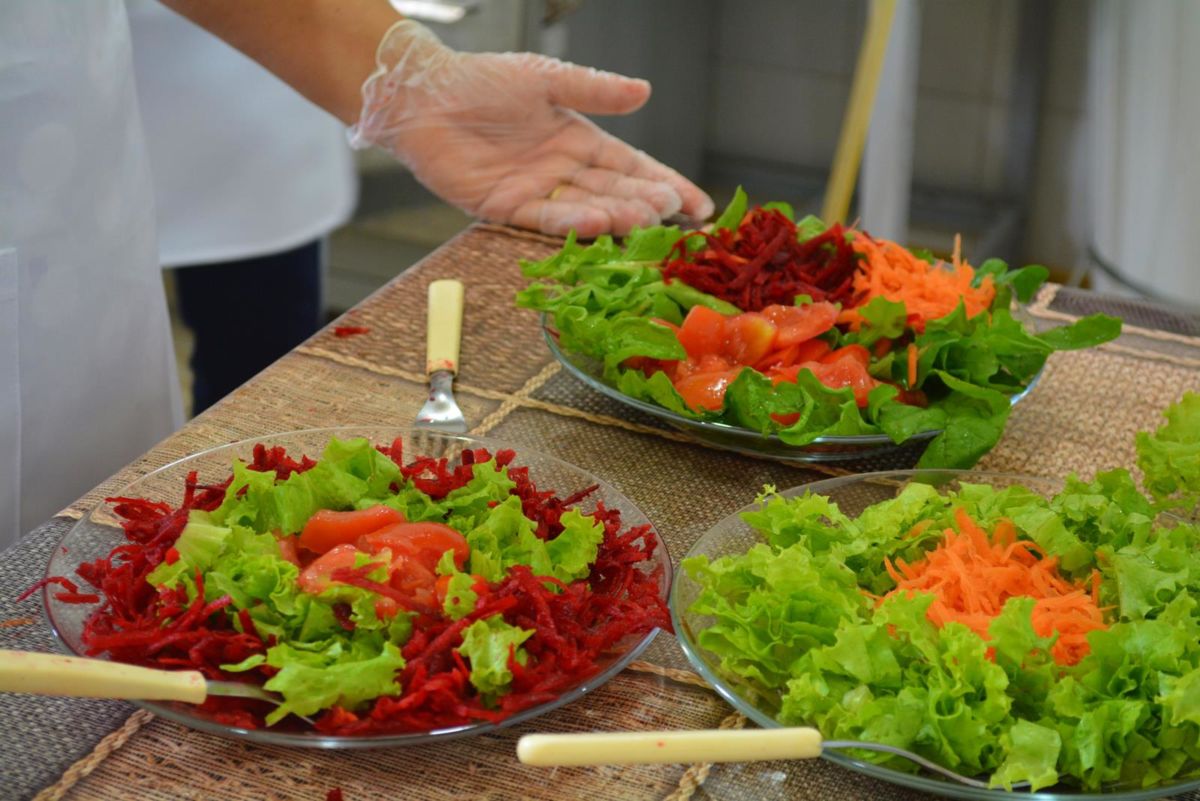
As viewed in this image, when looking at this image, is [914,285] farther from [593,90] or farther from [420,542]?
[420,542]

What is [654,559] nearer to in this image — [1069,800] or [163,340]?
[1069,800]

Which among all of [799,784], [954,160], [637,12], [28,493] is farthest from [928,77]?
[799,784]

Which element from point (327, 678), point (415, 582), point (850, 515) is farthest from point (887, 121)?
point (327, 678)

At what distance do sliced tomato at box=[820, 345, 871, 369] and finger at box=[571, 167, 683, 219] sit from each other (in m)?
0.49

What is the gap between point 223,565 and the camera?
2.71ft

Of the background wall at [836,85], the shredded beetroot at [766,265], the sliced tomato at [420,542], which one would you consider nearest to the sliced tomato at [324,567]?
the sliced tomato at [420,542]

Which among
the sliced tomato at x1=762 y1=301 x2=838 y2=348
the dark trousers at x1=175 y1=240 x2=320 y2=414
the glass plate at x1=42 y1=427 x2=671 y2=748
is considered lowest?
the dark trousers at x1=175 y1=240 x2=320 y2=414

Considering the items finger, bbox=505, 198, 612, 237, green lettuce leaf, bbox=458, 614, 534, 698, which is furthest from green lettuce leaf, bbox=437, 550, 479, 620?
finger, bbox=505, 198, 612, 237

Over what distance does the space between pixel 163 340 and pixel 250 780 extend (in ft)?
2.90

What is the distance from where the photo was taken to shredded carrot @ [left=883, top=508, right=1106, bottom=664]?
803 mm

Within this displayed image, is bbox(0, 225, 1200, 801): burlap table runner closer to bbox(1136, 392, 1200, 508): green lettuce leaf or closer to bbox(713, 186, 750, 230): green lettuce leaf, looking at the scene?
bbox(1136, 392, 1200, 508): green lettuce leaf

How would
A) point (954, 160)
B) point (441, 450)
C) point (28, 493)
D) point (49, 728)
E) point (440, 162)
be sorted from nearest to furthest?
1. point (49, 728)
2. point (441, 450)
3. point (28, 493)
4. point (440, 162)
5. point (954, 160)

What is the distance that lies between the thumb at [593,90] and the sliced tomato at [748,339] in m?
0.50

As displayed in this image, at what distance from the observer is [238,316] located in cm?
222
